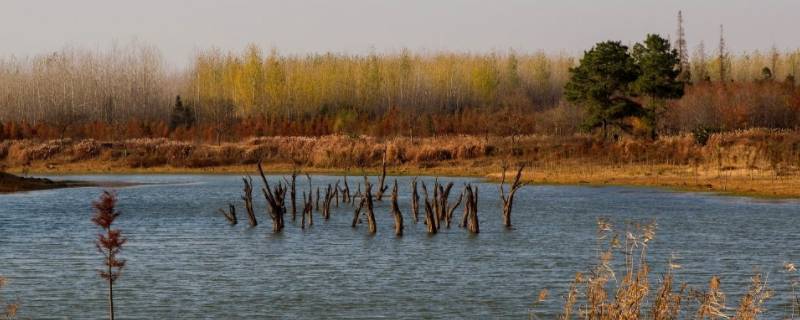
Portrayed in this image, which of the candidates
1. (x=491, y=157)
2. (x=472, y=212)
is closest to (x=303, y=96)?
(x=491, y=157)

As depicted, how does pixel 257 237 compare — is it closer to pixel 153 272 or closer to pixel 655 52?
pixel 153 272

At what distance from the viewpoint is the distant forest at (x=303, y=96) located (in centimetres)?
11350

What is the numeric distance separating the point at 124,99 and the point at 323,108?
26010 mm

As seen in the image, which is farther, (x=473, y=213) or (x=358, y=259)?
(x=473, y=213)

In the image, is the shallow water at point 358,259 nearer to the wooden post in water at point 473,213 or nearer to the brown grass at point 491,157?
the wooden post in water at point 473,213

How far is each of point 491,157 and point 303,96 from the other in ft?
158

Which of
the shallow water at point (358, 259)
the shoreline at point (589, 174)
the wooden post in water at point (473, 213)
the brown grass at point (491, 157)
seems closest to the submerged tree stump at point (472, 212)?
the wooden post in water at point (473, 213)

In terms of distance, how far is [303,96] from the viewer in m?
132

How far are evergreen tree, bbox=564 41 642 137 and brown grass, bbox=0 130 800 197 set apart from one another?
3.63 meters

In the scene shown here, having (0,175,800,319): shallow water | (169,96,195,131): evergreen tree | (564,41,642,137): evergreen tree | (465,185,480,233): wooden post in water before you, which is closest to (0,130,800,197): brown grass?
(564,41,642,137): evergreen tree

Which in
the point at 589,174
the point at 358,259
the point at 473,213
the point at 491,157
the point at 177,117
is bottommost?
the point at 358,259

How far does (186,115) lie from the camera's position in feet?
411

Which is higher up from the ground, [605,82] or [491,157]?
[605,82]

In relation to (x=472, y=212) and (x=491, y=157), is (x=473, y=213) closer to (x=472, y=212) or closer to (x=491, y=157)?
(x=472, y=212)
